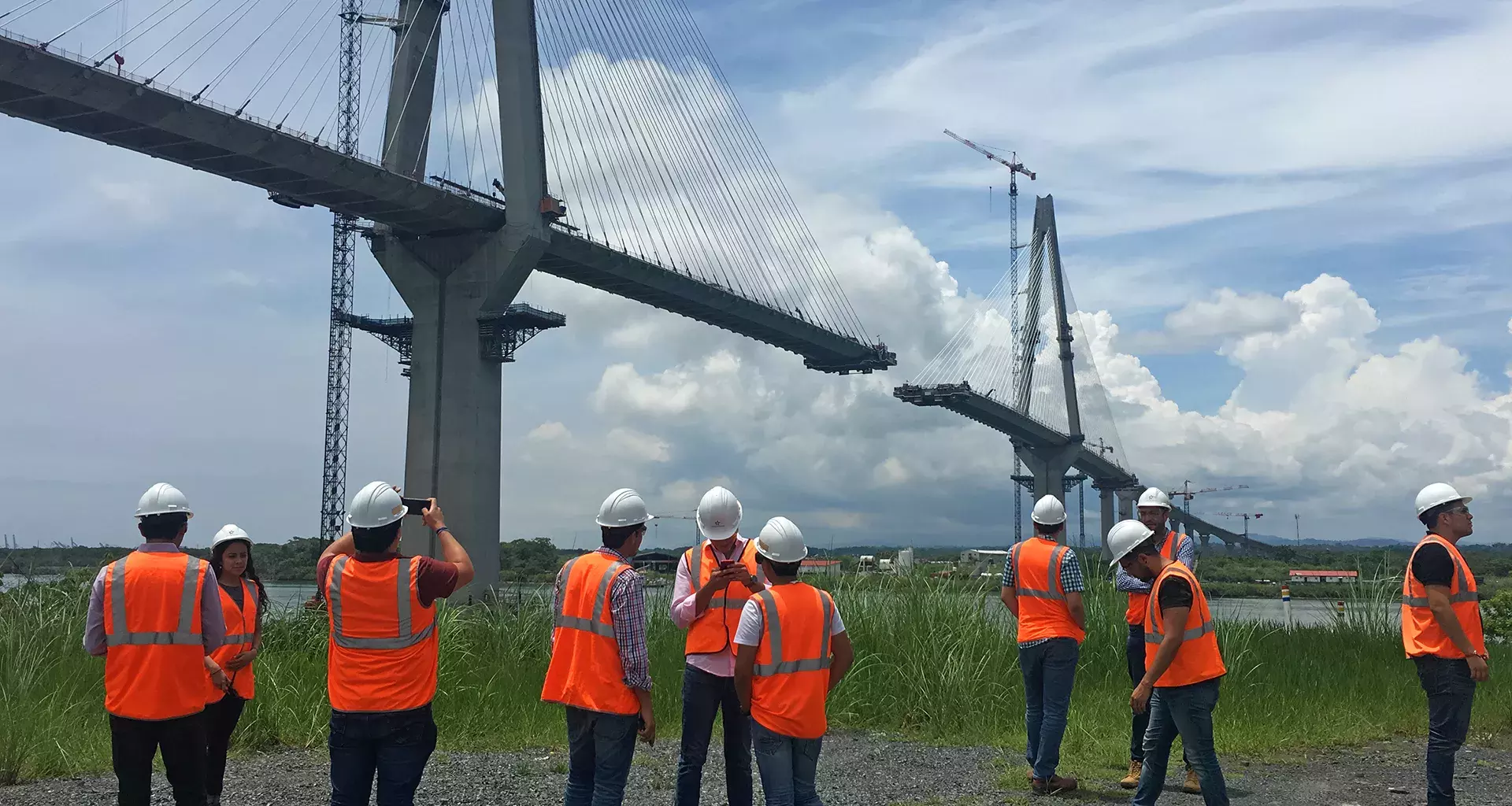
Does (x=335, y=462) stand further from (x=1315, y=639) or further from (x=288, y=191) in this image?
(x=1315, y=639)

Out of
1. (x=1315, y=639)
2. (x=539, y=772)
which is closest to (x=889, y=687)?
(x=539, y=772)

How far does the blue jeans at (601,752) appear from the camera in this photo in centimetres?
535

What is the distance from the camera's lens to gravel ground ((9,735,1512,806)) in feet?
25.5

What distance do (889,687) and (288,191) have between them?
29.7 meters

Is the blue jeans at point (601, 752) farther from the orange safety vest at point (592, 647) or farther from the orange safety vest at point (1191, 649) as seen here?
the orange safety vest at point (1191, 649)

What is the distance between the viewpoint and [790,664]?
16.9 feet

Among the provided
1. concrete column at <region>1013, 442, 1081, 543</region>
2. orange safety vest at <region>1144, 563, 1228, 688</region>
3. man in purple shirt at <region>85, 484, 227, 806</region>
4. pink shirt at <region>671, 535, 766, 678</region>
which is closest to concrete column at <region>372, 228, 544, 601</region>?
man in purple shirt at <region>85, 484, 227, 806</region>

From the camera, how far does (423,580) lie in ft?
16.2

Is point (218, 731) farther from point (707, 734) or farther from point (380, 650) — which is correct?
point (707, 734)

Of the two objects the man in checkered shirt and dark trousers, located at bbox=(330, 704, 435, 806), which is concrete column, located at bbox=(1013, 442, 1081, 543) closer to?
the man in checkered shirt

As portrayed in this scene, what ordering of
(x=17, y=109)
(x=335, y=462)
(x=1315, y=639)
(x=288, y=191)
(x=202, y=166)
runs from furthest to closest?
(x=335, y=462), (x=288, y=191), (x=202, y=166), (x=17, y=109), (x=1315, y=639)

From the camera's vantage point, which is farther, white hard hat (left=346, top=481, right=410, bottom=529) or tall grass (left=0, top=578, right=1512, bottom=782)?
tall grass (left=0, top=578, right=1512, bottom=782)

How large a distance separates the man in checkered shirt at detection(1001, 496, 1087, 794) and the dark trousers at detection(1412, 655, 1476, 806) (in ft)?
6.47

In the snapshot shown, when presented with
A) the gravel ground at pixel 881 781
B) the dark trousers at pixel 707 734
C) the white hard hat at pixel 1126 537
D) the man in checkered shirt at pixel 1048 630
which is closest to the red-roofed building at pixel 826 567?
the gravel ground at pixel 881 781
